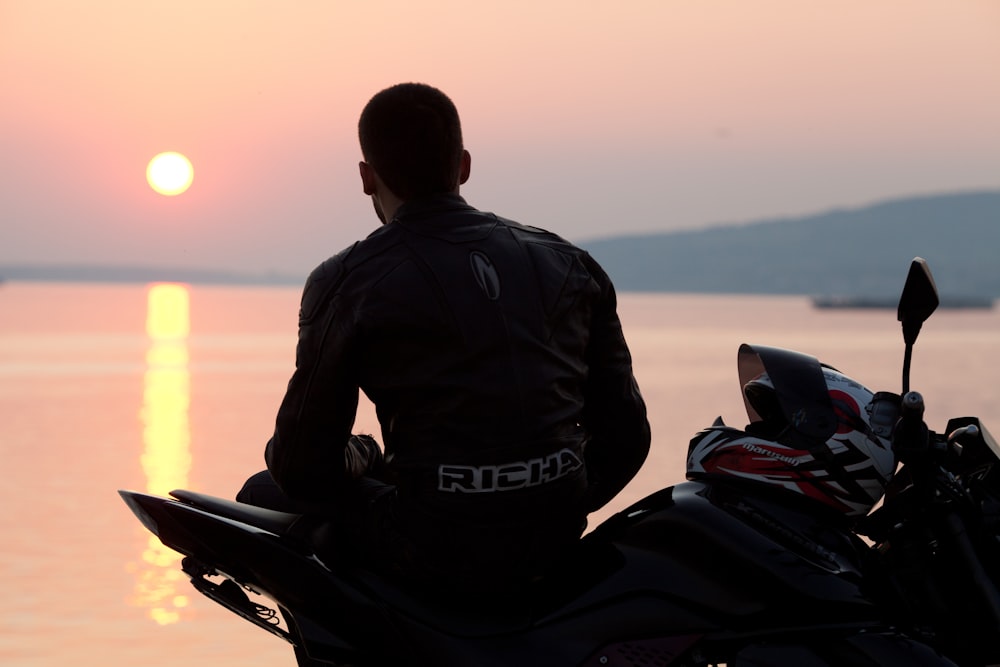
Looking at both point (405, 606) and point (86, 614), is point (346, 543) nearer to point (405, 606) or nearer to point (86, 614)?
point (405, 606)

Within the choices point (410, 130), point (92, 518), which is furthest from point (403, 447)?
point (92, 518)

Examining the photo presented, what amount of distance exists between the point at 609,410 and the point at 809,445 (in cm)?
44

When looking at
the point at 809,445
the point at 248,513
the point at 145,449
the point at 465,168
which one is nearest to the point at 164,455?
the point at 145,449

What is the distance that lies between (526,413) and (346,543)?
1.58 ft

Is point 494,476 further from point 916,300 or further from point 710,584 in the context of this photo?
point 916,300

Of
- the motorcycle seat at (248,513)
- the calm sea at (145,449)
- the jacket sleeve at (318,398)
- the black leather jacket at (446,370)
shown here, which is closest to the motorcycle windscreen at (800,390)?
the black leather jacket at (446,370)

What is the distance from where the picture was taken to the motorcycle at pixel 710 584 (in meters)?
2.54

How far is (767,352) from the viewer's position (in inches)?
111

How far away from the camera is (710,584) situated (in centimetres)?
256

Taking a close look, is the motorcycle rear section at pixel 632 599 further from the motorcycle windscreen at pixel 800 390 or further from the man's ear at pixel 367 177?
the man's ear at pixel 367 177

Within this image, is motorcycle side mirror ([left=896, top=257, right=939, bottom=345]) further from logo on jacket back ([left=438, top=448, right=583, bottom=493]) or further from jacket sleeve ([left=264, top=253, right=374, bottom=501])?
jacket sleeve ([left=264, top=253, right=374, bottom=501])

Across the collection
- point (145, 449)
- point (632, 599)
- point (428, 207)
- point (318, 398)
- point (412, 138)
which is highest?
point (412, 138)

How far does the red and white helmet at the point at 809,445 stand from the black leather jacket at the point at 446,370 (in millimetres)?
315

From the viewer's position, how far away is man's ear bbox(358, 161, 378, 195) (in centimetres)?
283
